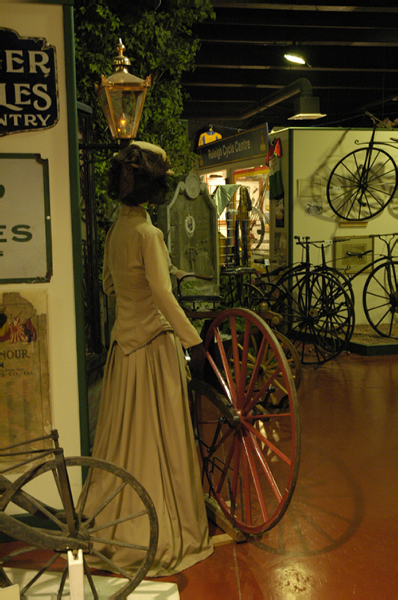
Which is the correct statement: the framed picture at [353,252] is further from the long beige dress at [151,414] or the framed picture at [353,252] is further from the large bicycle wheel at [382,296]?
the long beige dress at [151,414]

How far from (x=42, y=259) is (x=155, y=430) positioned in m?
0.96

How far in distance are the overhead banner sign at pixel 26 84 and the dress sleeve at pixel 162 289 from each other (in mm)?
793

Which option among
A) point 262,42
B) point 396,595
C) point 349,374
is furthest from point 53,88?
point 262,42

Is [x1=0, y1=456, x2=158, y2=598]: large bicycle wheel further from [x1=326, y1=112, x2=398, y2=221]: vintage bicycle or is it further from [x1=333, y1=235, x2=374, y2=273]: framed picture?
[x1=326, y1=112, x2=398, y2=221]: vintage bicycle

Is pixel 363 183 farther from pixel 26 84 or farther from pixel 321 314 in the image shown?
pixel 26 84

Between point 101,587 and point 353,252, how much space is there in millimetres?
6186

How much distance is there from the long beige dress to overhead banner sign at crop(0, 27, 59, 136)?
626 millimetres

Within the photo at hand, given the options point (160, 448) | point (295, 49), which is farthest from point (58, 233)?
point (295, 49)

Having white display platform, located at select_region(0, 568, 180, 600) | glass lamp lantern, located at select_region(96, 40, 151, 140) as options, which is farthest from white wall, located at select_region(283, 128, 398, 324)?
white display platform, located at select_region(0, 568, 180, 600)

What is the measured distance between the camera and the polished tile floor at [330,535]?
239cm

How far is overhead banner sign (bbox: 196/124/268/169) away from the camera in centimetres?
739

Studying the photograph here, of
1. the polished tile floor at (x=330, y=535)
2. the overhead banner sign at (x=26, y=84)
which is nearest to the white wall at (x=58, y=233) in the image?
the overhead banner sign at (x=26, y=84)

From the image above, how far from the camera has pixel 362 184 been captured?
7.64m

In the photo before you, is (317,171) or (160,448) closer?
(160,448)
